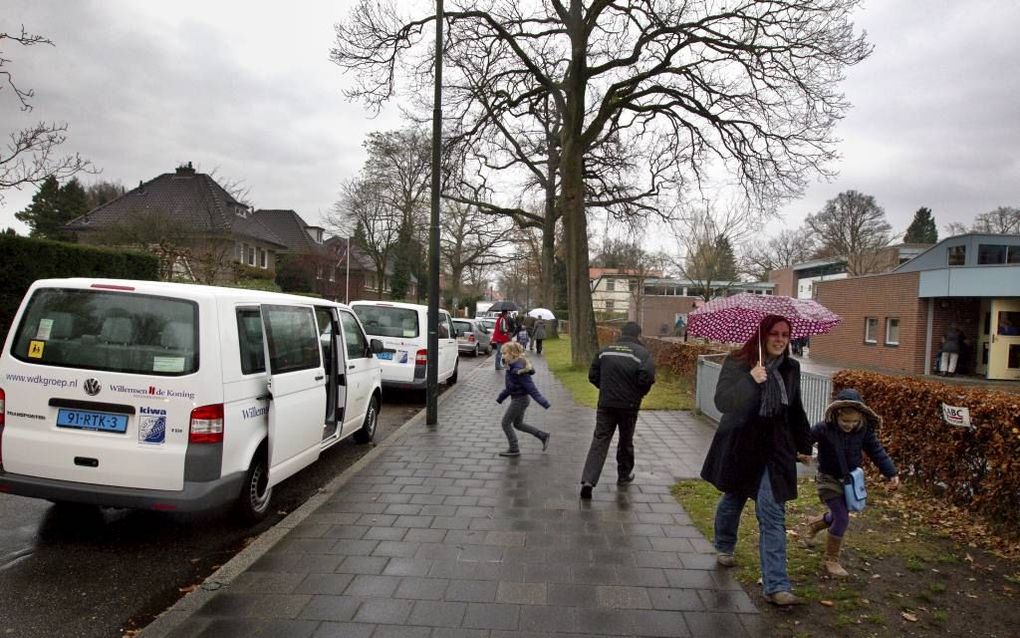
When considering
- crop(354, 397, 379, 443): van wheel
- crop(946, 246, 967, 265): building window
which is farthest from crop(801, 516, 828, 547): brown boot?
crop(946, 246, 967, 265): building window

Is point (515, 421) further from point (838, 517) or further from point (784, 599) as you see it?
point (784, 599)

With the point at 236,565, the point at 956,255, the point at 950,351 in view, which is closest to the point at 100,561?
the point at 236,565

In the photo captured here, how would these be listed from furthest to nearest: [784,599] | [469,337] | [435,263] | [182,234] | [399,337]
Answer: [469,337] → [182,234] → [399,337] → [435,263] → [784,599]

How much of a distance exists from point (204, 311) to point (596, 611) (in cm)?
318

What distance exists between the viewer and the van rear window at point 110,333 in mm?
4172

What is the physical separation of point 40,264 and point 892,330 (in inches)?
1104

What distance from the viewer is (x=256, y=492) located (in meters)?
4.91

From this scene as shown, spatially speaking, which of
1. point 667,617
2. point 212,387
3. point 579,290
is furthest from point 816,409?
point 579,290

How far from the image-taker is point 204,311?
14.1 feet

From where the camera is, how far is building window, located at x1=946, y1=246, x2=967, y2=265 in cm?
2605

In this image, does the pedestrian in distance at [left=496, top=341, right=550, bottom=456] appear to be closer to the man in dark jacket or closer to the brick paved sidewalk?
the brick paved sidewalk

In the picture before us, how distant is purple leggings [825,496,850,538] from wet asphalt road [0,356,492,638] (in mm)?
4026

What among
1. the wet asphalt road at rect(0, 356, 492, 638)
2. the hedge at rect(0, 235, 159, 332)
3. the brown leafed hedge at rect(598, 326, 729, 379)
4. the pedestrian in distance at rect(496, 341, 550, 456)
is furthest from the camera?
the brown leafed hedge at rect(598, 326, 729, 379)

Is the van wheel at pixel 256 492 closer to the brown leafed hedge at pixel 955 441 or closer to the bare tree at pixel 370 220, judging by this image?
the brown leafed hedge at pixel 955 441
